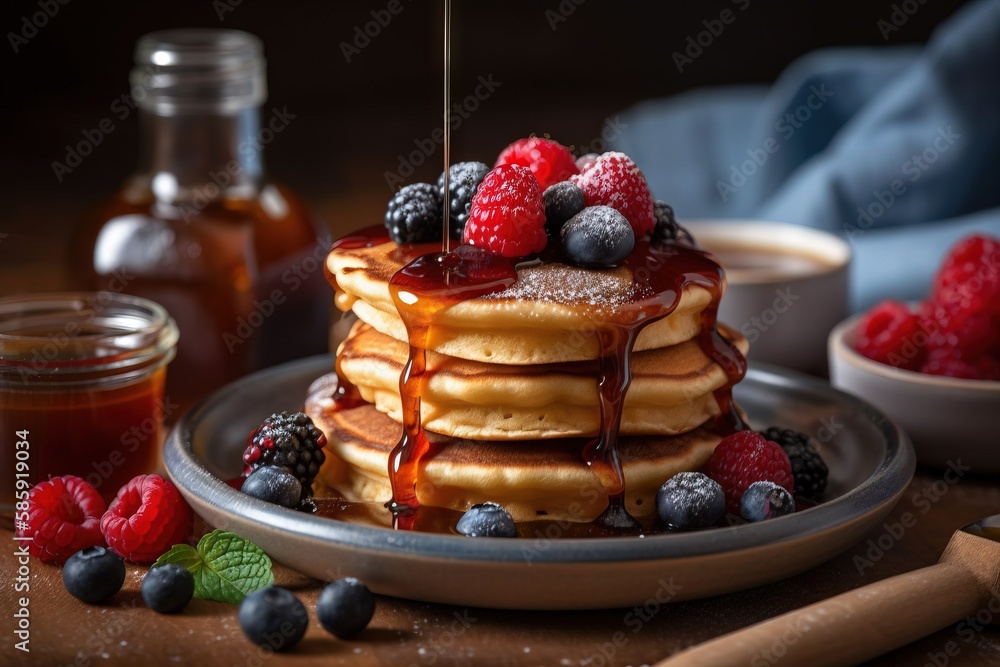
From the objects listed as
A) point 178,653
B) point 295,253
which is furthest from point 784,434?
point 295,253

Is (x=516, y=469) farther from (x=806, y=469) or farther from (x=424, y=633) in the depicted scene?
(x=806, y=469)

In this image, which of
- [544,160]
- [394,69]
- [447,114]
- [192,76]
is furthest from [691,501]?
[394,69]

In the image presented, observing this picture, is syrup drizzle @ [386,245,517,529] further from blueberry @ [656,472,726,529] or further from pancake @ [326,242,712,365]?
blueberry @ [656,472,726,529]

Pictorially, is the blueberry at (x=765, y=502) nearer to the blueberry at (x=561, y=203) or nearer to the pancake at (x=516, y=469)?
the pancake at (x=516, y=469)

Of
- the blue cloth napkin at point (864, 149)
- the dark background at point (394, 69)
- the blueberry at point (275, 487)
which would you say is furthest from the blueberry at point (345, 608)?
the dark background at point (394, 69)

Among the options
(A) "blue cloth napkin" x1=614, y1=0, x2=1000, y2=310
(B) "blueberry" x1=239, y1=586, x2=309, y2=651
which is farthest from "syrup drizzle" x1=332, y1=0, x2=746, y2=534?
(A) "blue cloth napkin" x1=614, y1=0, x2=1000, y2=310

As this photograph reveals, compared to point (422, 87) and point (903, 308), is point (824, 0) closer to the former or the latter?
point (422, 87)
